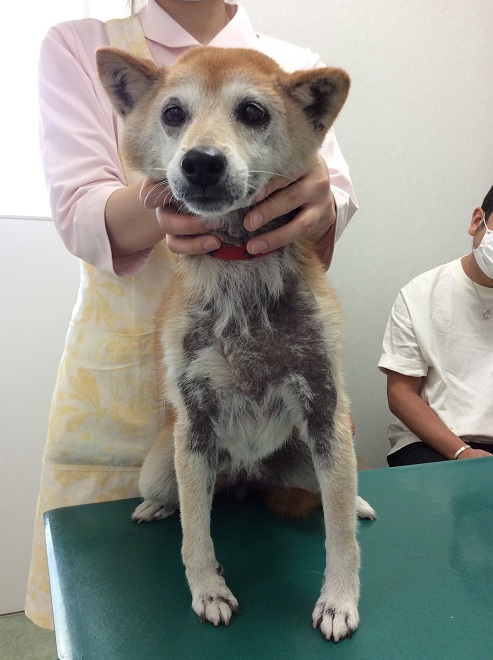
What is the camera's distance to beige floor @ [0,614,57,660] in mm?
1410

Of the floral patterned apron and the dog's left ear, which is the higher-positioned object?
the dog's left ear

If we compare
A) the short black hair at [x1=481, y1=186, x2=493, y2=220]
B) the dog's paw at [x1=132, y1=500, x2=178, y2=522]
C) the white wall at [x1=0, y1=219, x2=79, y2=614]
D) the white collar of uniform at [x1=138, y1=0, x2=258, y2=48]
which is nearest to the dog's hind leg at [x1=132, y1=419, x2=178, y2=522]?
the dog's paw at [x1=132, y1=500, x2=178, y2=522]

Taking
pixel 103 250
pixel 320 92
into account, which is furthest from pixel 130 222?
pixel 320 92

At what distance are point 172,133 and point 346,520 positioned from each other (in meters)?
0.53

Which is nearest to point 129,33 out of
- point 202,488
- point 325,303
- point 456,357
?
point 325,303

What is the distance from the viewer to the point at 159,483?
31.2 inches

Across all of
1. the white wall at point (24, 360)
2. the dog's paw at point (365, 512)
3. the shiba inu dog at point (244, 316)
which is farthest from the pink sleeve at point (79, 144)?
the white wall at point (24, 360)

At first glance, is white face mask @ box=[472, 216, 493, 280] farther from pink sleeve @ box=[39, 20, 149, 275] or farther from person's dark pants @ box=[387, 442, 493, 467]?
pink sleeve @ box=[39, 20, 149, 275]

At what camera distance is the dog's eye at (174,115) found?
2.01 feet

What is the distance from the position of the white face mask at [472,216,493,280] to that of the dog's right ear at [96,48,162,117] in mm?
1076

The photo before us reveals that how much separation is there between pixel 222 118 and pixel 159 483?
1.79ft

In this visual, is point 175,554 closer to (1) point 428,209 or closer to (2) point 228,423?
(2) point 228,423

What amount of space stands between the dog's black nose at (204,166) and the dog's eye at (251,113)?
101mm

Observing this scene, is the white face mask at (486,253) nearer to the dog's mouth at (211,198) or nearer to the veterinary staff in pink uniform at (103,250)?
the veterinary staff in pink uniform at (103,250)
